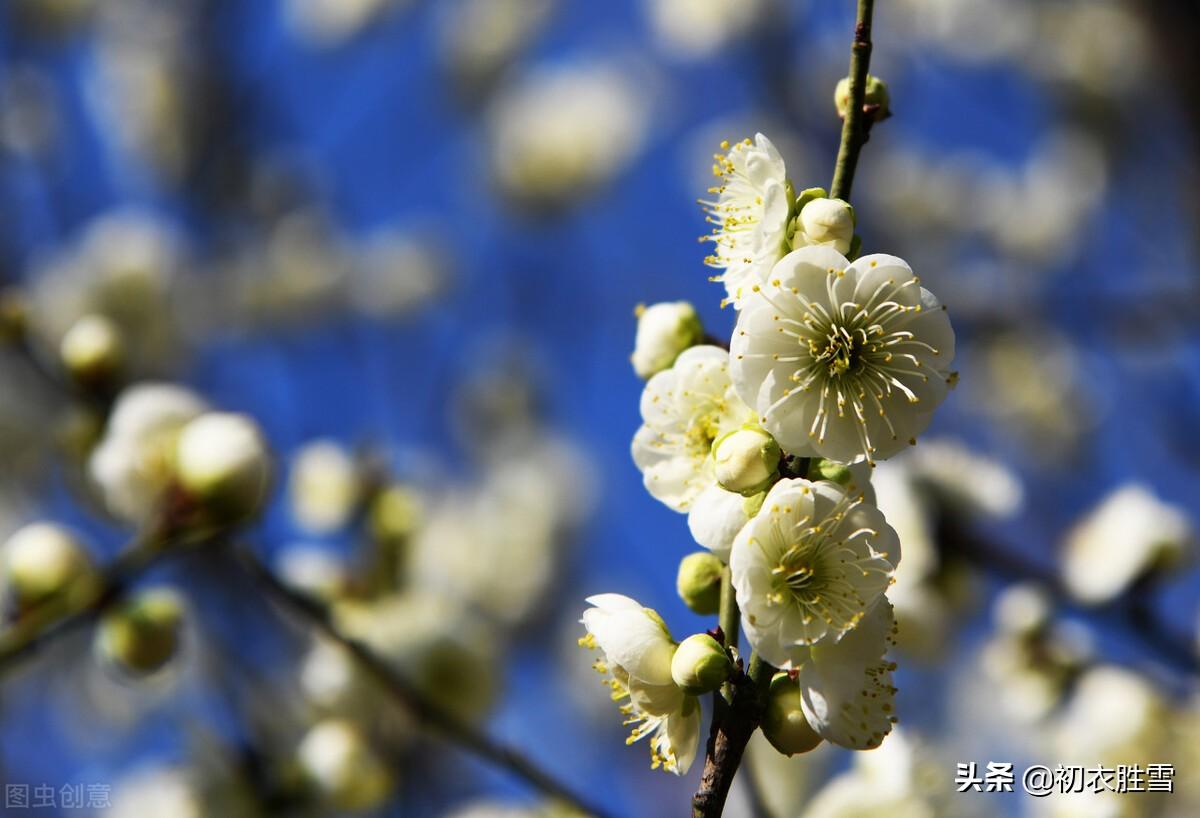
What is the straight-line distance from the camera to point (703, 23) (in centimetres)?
627

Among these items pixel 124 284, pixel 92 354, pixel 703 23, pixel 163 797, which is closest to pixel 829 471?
pixel 92 354

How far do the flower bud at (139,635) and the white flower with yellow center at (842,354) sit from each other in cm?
98

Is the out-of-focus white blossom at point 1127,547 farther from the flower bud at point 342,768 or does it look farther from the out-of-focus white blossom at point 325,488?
the out-of-focus white blossom at point 325,488

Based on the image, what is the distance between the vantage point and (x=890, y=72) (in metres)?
5.29

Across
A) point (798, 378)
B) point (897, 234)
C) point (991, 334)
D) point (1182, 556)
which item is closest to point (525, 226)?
point (897, 234)

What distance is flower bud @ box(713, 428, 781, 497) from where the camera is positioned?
1.04 metres

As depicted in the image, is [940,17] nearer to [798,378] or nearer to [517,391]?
[517,391]

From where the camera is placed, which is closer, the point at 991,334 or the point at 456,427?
the point at 991,334

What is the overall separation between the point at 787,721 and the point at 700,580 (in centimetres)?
19

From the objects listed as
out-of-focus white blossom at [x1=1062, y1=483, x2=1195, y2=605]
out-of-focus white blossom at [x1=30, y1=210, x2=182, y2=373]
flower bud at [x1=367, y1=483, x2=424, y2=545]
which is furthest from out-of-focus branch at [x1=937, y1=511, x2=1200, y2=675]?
out-of-focus white blossom at [x1=30, y1=210, x2=182, y2=373]

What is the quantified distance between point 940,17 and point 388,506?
4487 mm

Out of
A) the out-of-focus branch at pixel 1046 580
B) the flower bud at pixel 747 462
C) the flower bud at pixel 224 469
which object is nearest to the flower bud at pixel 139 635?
the flower bud at pixel 224 469

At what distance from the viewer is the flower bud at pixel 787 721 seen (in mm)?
1047

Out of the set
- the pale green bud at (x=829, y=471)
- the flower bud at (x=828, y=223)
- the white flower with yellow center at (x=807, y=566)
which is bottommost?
the white flower with yellow center at (x=807, y=566)
